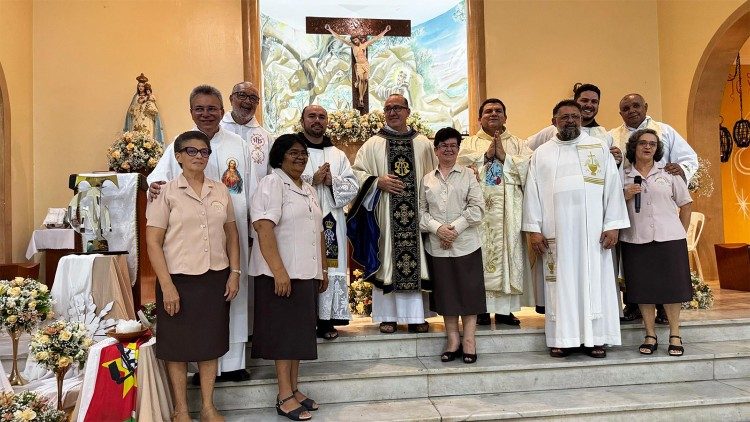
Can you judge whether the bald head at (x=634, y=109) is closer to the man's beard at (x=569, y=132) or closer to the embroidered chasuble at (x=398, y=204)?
the man's beard at (x=569, y=132)

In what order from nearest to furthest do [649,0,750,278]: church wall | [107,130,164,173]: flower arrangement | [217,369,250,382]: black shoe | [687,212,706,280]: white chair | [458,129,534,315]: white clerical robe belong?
[217,369,250,382]: black shoe → [458,129,534,315]: white clerical robe → [107,130,164,173]: flower arrangement → [687,212,706,280]: white chair → [649,0,750,278]: church wall

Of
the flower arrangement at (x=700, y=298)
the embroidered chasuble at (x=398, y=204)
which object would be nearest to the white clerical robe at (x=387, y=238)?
the embroidered chasuble at (x=398, y=204)

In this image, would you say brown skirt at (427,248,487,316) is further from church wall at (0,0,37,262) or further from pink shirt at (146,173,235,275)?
church wall at (0,0,37,262)

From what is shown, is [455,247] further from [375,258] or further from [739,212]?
[739,212]

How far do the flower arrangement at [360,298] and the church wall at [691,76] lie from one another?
5273 millimetres

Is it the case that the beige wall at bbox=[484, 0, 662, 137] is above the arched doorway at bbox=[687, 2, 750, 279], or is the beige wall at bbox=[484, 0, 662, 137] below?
above

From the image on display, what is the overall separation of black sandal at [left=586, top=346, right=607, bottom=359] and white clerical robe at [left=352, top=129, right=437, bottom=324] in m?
1.20

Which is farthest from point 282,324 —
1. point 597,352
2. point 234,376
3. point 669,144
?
point 669,144

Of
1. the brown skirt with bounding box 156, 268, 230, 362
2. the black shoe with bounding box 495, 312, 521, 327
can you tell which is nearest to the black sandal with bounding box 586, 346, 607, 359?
the black shoe with bounding box 495, 312, 521, 327

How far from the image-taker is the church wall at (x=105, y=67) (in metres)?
7.78

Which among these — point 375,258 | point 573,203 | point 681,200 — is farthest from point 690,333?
point 375,258

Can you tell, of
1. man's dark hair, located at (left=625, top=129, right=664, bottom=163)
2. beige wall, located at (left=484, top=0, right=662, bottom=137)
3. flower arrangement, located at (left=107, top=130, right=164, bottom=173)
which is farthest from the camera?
beige wall, located at (left=484, top=0, right=662, bottom=137)

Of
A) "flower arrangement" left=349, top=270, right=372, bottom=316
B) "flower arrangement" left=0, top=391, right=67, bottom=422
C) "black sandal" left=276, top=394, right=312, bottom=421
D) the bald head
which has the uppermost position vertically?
the bald head

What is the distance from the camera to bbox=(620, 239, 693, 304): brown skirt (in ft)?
14.1
